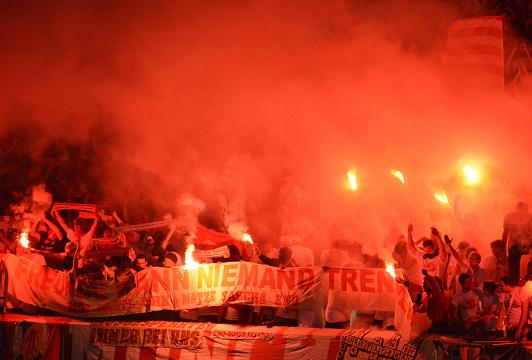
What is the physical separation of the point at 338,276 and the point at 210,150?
15.9 feet

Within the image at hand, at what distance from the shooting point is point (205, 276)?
8492mm

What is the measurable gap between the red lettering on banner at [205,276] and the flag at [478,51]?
16.0 feet

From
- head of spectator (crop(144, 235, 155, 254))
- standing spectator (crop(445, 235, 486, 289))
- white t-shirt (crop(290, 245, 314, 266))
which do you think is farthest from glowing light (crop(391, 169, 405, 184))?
head of spectator (crop(144, 235, 155, 254))

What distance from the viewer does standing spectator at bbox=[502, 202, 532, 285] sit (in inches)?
313

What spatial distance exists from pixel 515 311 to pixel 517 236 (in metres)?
1.65

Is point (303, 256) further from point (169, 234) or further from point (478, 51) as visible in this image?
point (478, 51)

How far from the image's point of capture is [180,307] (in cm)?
862

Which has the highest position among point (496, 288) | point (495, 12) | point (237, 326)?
point (495, 12)

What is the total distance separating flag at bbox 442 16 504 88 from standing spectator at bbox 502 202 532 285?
2.36m

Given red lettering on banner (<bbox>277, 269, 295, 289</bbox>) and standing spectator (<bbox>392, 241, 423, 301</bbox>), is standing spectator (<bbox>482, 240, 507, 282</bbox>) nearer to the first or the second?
standing spectator (<bbox>392, 241, 423, 301</bbox>)

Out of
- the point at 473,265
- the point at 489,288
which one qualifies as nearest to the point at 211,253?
the point at 473,265

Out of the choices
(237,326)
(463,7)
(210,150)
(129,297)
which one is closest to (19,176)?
(210,150)

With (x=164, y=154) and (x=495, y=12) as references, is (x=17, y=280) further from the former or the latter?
(x=495, y=12)

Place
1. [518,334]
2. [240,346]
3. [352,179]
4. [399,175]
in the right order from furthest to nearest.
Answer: [352,179] < [399,175] < [240,346] < [518,334]
